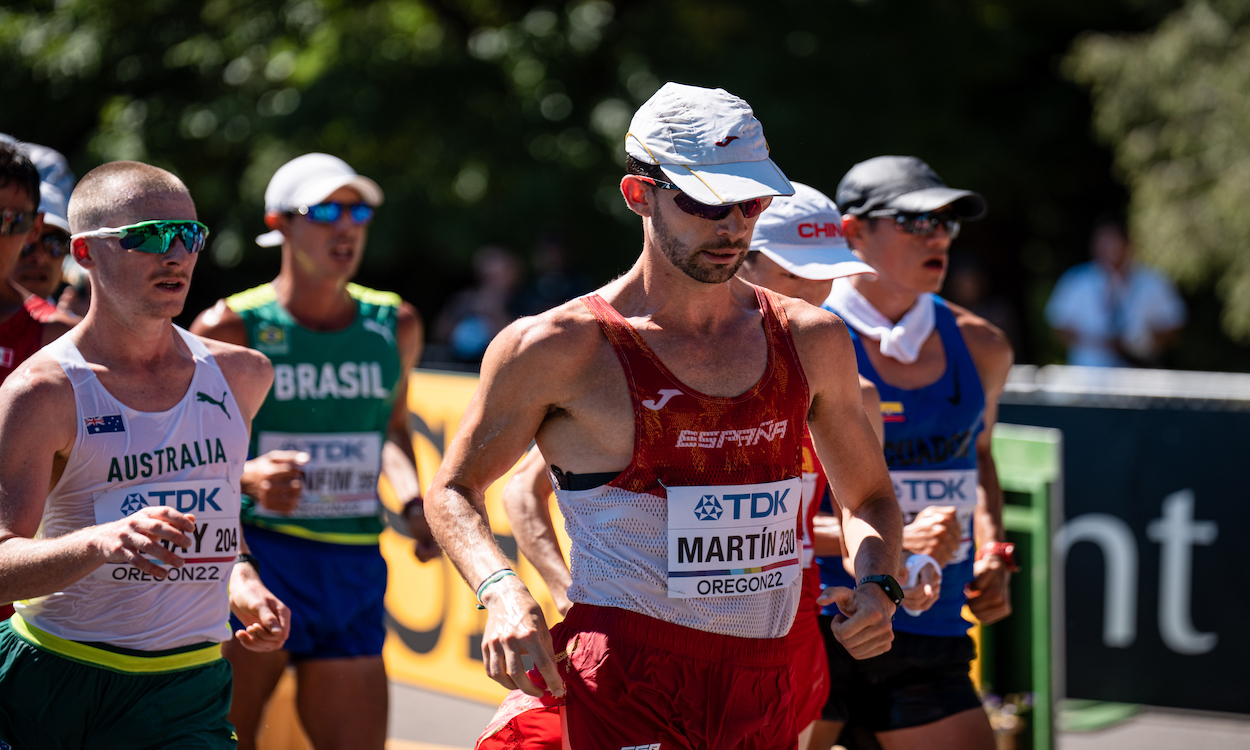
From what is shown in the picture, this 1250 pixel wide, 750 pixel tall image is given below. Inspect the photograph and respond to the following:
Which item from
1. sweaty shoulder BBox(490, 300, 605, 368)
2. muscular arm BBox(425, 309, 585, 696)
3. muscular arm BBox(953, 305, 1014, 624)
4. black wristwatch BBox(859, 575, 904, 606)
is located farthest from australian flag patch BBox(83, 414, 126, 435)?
muscular arm BBox(953, 305, 1014, 624)

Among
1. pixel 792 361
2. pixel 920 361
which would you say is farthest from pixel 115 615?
pixel 920 361

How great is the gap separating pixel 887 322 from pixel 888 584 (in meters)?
1.57

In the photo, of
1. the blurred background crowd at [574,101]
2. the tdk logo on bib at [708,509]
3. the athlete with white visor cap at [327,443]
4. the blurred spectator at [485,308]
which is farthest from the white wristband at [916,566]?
the blurred background crowd at [574,101]

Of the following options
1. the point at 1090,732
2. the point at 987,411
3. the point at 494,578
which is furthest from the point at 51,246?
the point at 1090,732

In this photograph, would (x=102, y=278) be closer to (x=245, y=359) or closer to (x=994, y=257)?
(x=245, y=359)

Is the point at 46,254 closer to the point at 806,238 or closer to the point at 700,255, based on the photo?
the point at 806,238

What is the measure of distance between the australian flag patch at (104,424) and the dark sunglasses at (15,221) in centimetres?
108

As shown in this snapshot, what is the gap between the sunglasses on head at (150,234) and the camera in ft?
11.0

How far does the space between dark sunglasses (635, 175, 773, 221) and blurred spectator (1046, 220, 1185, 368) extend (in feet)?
29.7

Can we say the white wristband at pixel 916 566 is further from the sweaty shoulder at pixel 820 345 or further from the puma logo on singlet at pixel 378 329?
the puma logo on singlet at pixel 378 329

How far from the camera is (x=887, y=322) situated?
4.41 m

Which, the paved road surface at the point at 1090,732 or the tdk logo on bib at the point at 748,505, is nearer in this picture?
the tdk logo on bib at the point at 748,505

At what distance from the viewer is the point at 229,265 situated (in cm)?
1450

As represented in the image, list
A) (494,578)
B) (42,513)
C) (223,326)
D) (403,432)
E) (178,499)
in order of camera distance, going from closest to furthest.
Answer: (494,578)
(42,513)
(178,499)
(223,326)
(403,432)
